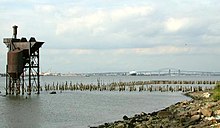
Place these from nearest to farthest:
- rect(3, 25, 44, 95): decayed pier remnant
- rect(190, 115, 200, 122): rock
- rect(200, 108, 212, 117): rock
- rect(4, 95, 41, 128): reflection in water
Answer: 1. rect(190, 115, 200, 122): rock
2. rect(200, 108, 212, 117): rock
3. rect(4, 95, 41, 128): reflection in water
4. rect(3, 25, 44, 95): decayed pier remnant

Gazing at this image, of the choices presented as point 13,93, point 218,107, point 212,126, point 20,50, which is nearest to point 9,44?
point 20,50

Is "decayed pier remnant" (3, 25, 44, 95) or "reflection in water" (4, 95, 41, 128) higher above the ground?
"decayed pier remnant" (3, 25, 44, 95)

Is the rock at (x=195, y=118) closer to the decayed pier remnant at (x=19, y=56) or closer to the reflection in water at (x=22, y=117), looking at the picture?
the reflection in water at (x=22, y=117)

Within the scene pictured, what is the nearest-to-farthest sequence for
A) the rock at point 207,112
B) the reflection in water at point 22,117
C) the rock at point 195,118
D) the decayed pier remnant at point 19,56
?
the rock at point 195,118 < the rock at point 207,112 < the reflection in water at point 22,117 < the decayed pier remnant at point 19,56

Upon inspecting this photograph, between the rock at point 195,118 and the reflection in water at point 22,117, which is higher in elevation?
the rock at point 195,118

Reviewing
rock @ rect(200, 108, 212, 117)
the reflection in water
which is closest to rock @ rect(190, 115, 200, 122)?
rock @ rect(200, 108, 212, 117)

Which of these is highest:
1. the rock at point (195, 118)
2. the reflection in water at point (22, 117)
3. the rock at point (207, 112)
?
the rock at point (207, 112)

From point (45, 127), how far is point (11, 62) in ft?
103

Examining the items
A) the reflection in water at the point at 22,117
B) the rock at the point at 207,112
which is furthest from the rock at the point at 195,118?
the reflection in water at the point at 22,117

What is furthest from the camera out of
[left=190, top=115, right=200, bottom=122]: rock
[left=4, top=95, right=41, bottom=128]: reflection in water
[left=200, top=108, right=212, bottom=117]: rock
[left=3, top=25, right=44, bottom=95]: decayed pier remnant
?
[left=3, top=25, right=44, bottom=95]: decayed pier remnant

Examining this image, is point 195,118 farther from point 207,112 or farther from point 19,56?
point 19,56

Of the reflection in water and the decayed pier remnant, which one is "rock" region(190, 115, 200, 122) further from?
the decayed pier remnant

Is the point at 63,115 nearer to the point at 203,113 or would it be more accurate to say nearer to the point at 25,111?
the point at 25,111

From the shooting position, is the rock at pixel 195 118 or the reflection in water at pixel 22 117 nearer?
the rock at pixel 195 118
